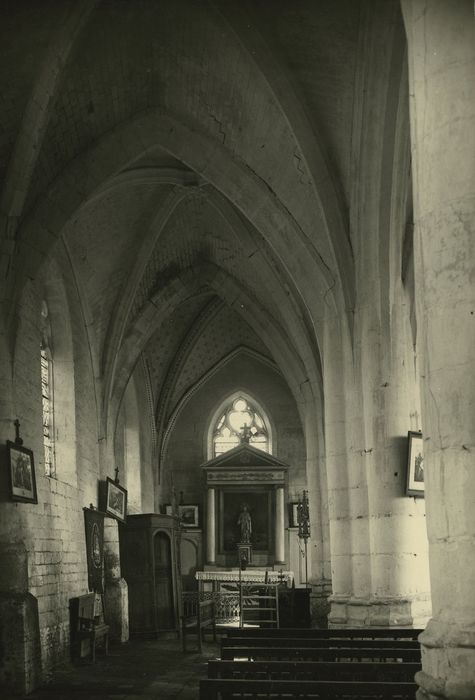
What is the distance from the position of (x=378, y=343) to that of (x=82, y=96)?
18.5 feet

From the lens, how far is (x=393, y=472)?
1127 centimetres

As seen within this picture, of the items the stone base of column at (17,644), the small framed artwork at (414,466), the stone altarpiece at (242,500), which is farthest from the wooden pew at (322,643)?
the stone altarpiece at (242,500)

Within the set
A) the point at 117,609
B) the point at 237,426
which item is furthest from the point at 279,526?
the point at 117,609

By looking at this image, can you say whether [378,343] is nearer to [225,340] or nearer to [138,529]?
[138,529]

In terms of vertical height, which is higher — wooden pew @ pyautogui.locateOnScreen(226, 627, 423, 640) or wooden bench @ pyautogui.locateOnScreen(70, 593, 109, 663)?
wooden pew @ pyautogui.locateOnScreen(226, 627, 423, 640)

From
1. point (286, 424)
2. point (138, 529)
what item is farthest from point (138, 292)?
point (286, 424)

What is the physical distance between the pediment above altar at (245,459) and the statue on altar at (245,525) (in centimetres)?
133

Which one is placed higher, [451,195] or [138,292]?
[138,292]

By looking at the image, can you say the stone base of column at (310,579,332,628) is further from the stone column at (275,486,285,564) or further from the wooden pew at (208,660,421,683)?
the wooden pew at (208,660,421,683)

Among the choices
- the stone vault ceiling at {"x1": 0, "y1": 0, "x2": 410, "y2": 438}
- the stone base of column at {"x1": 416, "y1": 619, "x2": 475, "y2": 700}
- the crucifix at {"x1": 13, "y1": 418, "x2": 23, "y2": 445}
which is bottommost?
the stone base of column at {"x1": 416, "y1": 619, "x2": 475, "y2": 700}

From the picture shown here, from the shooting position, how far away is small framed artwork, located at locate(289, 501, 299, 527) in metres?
25.5

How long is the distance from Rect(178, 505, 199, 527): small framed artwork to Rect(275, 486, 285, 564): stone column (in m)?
2.36

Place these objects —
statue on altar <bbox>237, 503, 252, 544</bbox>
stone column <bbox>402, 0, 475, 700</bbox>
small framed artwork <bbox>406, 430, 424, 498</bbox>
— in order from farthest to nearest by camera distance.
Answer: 1. statue on altar <bbox>237, 503, 252, 544</bbox>
2. small framed artwork <bbox>406, 430, 424, 498</bbox>
3. stone column <bbox>402, 0, 475, 700</bbox>

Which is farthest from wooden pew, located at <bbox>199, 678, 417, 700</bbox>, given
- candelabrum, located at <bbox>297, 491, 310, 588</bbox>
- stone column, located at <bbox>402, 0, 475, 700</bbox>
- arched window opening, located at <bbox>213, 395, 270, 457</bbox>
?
arched window opening, located at <bbox>213, 395, 270, 457</bbox>
